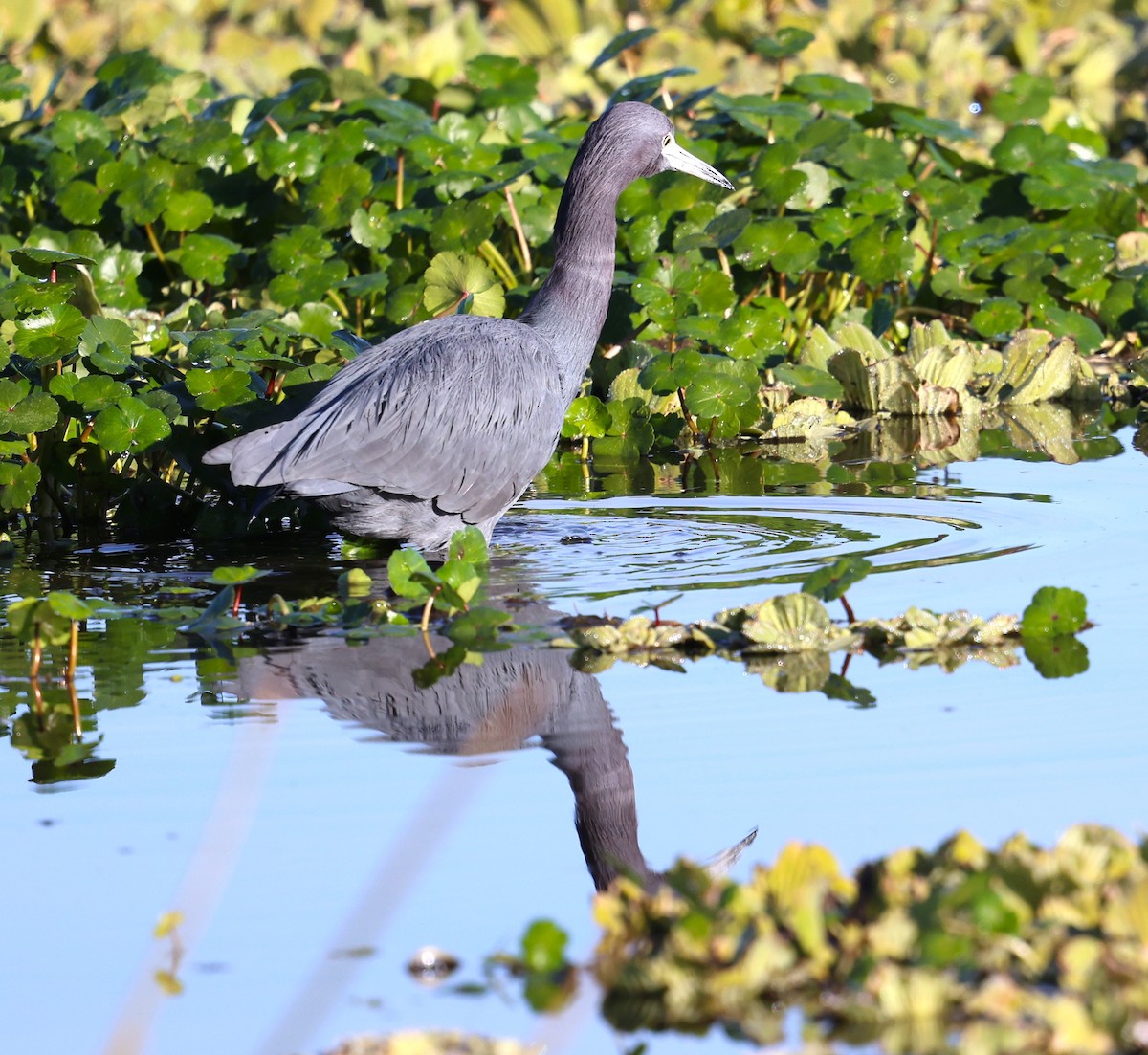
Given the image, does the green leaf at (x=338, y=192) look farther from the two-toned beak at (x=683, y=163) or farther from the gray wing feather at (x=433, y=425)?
the gray wing feather at (x=433, y=425)

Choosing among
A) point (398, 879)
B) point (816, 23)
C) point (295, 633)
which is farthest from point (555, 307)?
point (816, 23)

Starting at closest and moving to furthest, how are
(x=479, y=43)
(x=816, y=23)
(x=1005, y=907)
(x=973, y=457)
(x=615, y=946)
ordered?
(x=1005, y=907)
(x=615, y=946)
(x=973, y=457)
(x=479, y=43)
(x=816, y=23)

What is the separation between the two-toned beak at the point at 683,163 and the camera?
598 cm

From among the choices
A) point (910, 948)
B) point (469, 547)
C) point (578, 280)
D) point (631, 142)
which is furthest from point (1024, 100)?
point (910, 948)

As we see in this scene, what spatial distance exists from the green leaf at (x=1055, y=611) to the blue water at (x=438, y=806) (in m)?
0.10

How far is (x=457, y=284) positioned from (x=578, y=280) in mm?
1506

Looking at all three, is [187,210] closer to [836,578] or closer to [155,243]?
[155,243]

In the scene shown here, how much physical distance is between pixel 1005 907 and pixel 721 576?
2.50 meters

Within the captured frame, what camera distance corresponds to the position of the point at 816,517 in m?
5.75

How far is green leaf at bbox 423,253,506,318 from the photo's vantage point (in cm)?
702

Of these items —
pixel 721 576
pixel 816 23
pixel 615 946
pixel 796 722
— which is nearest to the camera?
pixel 615 946

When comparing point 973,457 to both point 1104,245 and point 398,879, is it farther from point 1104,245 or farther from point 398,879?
point 398,879

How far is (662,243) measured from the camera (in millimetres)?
7934

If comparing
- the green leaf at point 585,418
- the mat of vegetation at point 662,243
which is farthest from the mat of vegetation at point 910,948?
the green leaf at point 585,418
